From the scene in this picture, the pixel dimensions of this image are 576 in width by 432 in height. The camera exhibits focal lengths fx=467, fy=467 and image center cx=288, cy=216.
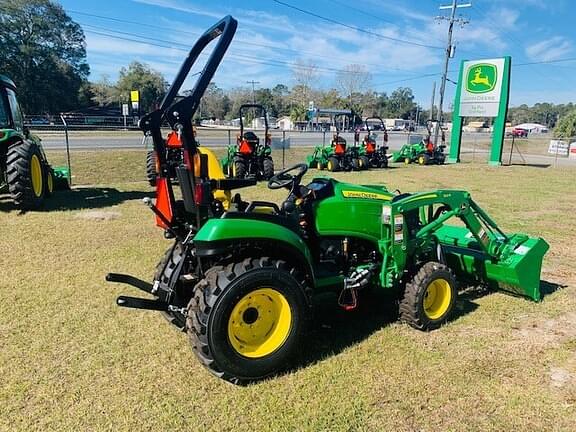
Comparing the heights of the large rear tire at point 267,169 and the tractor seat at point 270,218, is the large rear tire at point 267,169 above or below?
below

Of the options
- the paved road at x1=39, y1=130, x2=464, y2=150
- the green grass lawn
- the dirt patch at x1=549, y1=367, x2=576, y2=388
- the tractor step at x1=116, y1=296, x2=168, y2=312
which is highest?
the paved road at x1=39, y1=130, x2=464, y2=150

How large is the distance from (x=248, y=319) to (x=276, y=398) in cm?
52

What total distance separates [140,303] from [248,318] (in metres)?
0.74

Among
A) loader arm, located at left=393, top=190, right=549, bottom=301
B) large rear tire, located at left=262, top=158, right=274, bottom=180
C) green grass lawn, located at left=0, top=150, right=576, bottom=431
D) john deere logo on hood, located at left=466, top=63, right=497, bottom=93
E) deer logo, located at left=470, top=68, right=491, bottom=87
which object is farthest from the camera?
deer logo, located at left=470, top=68, right=491, bottom=87

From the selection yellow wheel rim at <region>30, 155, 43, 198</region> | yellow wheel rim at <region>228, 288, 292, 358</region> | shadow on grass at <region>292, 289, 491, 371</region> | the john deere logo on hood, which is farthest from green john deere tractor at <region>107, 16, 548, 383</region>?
the john deere logo on hood

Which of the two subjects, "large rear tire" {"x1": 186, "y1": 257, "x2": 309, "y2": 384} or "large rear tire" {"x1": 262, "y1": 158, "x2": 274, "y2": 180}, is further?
"large rear tire" {"x1": 262, "y1": 158, "x2": 274, "y2": 180}

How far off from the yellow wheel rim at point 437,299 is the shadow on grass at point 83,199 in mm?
6743

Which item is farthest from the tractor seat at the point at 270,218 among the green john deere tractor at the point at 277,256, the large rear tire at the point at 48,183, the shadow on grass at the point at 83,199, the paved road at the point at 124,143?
the paved road at the point at 124,143

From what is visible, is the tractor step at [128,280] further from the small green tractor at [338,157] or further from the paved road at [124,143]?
the paved road at [124,143]

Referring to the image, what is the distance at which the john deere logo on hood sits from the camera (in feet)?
71.4

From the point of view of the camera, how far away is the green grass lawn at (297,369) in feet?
8.89

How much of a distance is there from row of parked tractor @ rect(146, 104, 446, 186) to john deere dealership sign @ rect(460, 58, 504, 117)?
3007 mm

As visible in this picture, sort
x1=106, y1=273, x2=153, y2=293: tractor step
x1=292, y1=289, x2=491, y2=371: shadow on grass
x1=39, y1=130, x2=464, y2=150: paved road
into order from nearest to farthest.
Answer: x1=106, y1=273, x2=153, y2=293: tractor step
x1=292, y1=289, x2=491, y2=371: shadow on grass
x1=39, y1=130, x2=464, y2=150: paved road

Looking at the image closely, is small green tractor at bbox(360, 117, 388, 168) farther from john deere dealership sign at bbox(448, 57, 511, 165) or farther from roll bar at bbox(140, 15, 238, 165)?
roll bar at bbox(140, 15, 238, 165)
